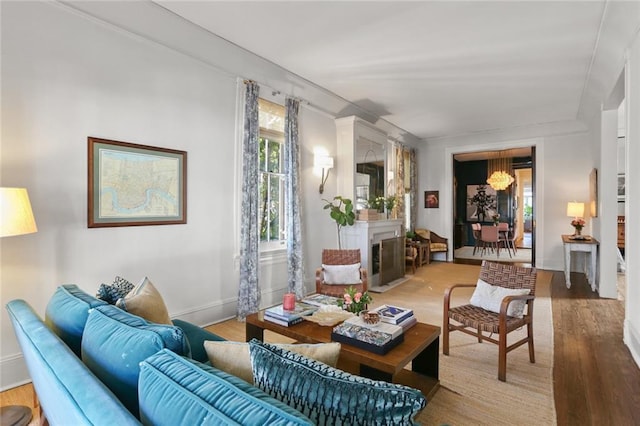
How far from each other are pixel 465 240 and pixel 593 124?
6243 millimetres

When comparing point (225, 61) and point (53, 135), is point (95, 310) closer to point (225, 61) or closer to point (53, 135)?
point (53, 135)

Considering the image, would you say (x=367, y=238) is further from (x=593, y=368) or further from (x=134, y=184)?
(x=134, y=184)

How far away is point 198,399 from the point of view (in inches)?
32.8

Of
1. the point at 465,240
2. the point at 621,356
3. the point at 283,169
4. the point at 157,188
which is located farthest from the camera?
the point at 465,240

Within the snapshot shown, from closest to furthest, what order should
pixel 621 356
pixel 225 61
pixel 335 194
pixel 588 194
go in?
pixel 621 356
pixel 225 61
pixel 335 194
pixel 588 194

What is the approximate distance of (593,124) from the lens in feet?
20.4

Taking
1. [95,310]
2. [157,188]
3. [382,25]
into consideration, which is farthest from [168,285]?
[382,25]

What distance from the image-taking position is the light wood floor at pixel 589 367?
2.22 m

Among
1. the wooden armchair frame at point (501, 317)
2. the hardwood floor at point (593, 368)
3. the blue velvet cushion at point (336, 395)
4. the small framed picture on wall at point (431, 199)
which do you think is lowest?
the hardwood floor at point (593, 368)

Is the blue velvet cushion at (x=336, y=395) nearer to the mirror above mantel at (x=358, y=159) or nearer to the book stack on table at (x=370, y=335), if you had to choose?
the book stack on table at (x=370, y=335)

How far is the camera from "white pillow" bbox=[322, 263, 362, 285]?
409 cm

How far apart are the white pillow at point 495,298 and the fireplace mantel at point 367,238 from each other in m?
2.41

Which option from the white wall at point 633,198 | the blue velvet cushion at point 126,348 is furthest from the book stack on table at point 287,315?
the white wall at point 633,198

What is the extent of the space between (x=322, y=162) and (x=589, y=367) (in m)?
3.82
